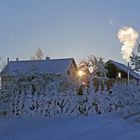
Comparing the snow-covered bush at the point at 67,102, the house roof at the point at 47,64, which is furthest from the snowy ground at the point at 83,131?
the house roof at the point at 47,64

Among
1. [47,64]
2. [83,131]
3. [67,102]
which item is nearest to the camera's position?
[83,131]

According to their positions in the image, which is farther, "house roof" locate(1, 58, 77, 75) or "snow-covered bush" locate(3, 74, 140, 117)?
"house roof" locate(1, 58, 77, 75)

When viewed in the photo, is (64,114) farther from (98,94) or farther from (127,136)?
(127,136)

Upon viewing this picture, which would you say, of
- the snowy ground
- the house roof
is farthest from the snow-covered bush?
the house roof

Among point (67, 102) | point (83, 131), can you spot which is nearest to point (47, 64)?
point (67, 102)

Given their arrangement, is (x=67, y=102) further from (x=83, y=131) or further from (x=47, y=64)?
(x=47, y=64)

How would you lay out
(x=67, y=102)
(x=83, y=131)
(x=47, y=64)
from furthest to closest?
(x=47, y=64) < (x=67, y=102) < (x=83, y=131)

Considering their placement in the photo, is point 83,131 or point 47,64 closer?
point 83,131

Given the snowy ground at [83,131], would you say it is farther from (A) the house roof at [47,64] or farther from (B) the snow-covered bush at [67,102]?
(A) the house roof at [47,64]

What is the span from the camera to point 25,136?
1073 cm

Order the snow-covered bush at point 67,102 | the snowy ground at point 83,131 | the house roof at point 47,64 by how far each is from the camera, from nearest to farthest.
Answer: the snowy ground at point 83,131 < the snow-covered bush at point 67,102 < the house roof at point 47,64

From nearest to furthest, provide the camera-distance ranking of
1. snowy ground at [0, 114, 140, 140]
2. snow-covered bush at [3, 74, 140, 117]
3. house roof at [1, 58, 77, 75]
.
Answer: snowy ground at [0, 114, 140, 140] < snow-covered bush at [3, 74, 140, 117] < house roof at [1, 58, 77, 75]

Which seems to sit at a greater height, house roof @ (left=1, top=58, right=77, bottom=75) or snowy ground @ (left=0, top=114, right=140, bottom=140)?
house roof @ (left=1, top=58, right=77, bottom=75)

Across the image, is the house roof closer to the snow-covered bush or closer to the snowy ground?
the snow-covered bush
